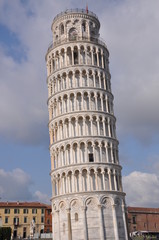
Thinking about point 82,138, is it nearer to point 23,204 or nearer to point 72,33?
point 72,33

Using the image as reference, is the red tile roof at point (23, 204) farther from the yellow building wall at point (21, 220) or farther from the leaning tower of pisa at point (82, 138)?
the leaning tower of pisa at point (82, 138)

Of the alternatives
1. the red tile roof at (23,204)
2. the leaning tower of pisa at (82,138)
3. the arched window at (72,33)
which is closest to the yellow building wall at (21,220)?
the red tile roof at (23,204)

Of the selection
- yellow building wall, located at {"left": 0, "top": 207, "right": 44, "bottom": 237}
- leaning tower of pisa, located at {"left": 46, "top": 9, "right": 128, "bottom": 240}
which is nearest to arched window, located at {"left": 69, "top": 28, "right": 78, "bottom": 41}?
leaning tower of pisa, located at {"left": 46, "top": 9, "right": 128, "bottom": 240}

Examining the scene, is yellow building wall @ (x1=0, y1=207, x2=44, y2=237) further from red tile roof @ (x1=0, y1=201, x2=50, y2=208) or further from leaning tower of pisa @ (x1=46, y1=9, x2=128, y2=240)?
leaning tower of pisa @ (x1=46, y1=9, x2=128, y2=240)

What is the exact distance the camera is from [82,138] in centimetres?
4159

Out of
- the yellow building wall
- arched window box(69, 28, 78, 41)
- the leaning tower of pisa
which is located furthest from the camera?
the yellow building wall

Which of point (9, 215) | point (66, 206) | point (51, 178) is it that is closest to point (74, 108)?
point (51, 178)

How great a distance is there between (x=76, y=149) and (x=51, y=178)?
20.0ft

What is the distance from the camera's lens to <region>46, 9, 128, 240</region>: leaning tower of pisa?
1527 inches

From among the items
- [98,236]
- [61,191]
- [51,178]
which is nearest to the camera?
[98,236]

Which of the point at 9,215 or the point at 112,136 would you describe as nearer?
the point at 112,136

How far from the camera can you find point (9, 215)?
77.8 m

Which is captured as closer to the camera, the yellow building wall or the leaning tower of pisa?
the leaning tower of pisa

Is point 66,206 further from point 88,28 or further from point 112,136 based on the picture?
point 88,28
